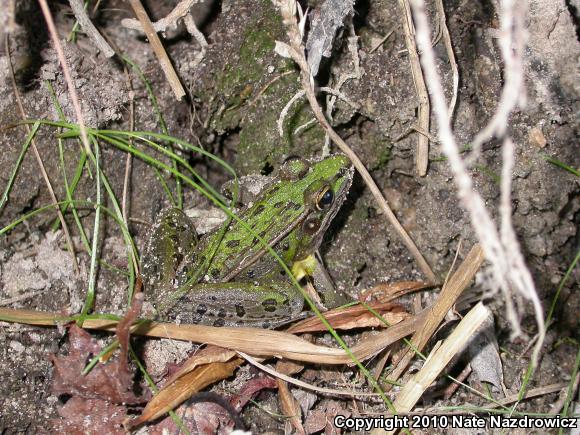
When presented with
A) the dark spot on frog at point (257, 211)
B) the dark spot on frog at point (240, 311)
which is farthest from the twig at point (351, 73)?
the dark spot on frog at point (240, 311)

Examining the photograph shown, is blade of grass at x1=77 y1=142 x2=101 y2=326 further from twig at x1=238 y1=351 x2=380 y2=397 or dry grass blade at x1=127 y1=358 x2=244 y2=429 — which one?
twig at x1=238 y1=351 x2=380 y2=397

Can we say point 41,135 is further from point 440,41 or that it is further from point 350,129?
point 440,41

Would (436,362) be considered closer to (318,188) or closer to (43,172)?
(318,188)

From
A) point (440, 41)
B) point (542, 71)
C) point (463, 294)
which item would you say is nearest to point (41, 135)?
point (440, 41)

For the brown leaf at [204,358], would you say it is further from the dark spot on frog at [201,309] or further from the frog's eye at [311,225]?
the frog's eye at [311,225]

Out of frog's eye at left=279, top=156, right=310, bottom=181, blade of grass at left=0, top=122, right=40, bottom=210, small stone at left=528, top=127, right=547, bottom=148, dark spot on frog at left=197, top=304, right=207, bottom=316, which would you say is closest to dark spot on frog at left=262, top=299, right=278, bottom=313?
dark spot on frog at left=197, top=304, right=207, bottom=316
